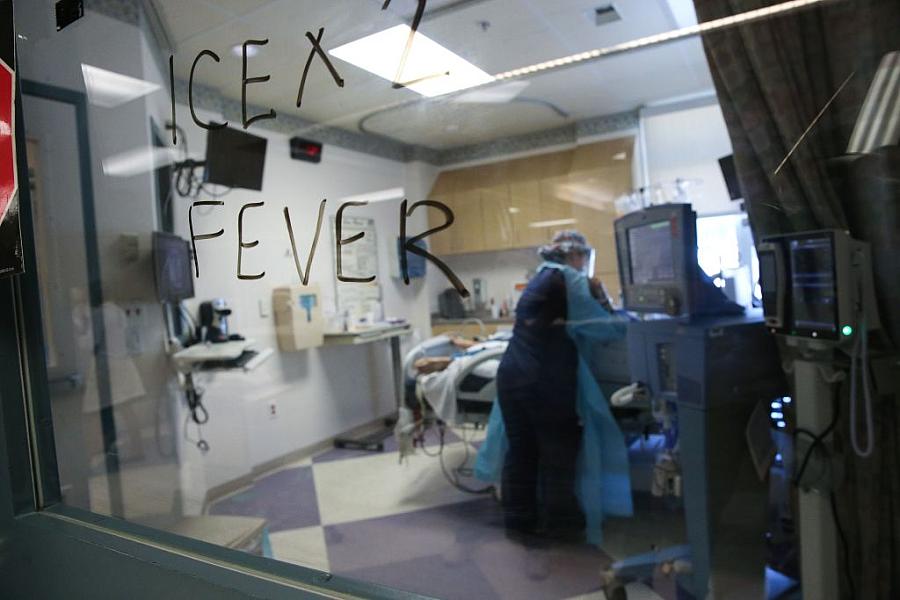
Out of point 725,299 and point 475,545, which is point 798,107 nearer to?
point 725,299

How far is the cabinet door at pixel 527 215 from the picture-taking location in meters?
1.73

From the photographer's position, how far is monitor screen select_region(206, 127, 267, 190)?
0.91 meters

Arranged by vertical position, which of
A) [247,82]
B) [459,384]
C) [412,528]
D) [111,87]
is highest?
[111,87]

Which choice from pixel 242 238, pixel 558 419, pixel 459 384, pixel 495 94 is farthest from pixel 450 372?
pixel 242 238

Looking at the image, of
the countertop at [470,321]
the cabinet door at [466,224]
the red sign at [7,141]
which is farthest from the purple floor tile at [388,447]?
the red sign at [7,141]

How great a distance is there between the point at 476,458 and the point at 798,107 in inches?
80.8

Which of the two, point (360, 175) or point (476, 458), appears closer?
point (360, 175)

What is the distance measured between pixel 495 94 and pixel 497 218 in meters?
0.42

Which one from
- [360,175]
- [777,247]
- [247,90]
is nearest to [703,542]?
[777,247]

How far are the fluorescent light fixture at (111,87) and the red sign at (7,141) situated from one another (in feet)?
1.11

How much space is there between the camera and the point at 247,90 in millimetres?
736

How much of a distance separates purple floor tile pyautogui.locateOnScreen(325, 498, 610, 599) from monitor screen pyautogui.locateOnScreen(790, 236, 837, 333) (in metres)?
1.02

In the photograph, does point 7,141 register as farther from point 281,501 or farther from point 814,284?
point 281,501

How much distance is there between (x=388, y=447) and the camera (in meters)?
2.69
